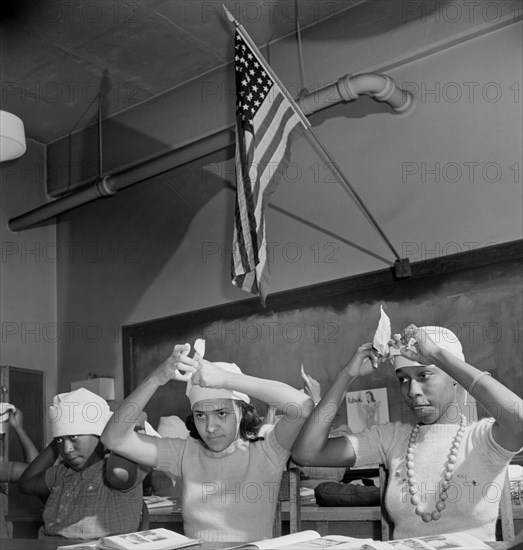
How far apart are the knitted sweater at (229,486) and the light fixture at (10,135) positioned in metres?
2.36

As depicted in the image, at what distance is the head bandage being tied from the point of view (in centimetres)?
350

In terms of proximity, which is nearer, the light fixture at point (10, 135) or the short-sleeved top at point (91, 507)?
the short-sleeved top at point (91, 507)

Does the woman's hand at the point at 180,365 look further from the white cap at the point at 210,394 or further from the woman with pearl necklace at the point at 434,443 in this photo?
the woman with pearl necklace at the point at 434,443

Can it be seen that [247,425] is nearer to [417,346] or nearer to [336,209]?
[417,346]

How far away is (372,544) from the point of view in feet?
6.25

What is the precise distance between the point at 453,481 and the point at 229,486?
0.80 m

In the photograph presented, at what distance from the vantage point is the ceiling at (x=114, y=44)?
18.8 ft

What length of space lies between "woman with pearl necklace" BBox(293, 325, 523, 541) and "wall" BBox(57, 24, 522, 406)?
2417 mm

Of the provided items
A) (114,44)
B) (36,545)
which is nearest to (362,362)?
(36,545)

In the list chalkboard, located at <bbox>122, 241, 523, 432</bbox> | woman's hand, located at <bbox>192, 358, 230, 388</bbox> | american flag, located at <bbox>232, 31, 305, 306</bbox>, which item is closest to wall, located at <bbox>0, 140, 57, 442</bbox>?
chalkboard, located at <bbox>122, 241, 523, 432</bbox>

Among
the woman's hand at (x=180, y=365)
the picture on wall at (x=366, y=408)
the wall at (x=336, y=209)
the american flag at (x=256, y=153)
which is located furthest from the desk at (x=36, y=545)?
the wall at (x=336, y=209)

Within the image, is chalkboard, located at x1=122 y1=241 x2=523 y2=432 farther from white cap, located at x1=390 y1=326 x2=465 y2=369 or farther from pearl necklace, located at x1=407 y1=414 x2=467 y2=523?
pearl necklace, located at x1=407 y1=414 x2=467 y2=523

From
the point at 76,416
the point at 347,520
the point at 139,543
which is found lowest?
the point at 347,520

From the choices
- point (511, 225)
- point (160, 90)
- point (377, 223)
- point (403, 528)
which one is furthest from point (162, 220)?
point (403, 528)
